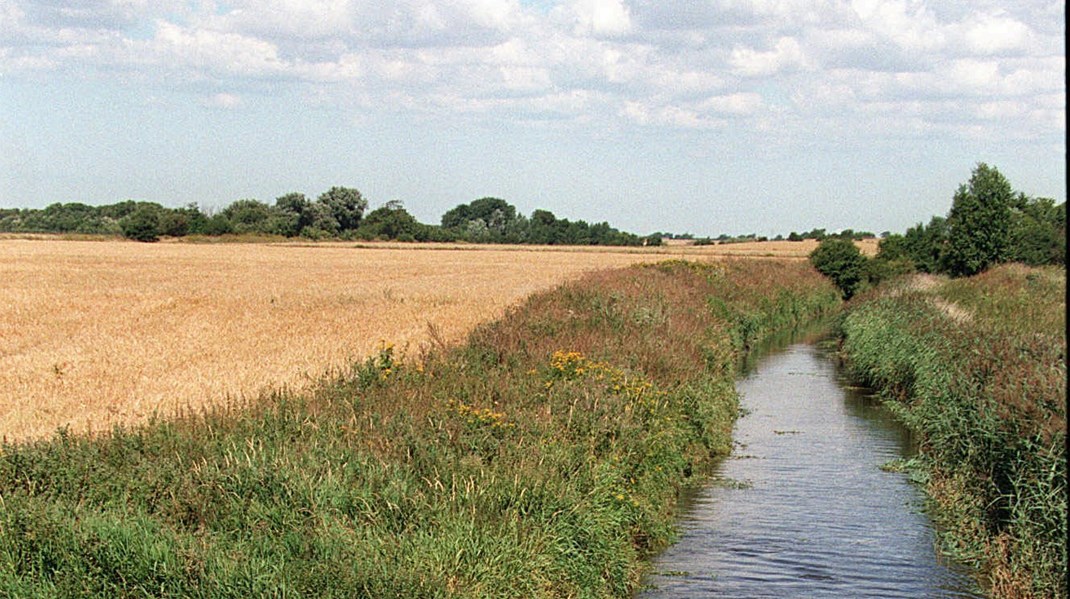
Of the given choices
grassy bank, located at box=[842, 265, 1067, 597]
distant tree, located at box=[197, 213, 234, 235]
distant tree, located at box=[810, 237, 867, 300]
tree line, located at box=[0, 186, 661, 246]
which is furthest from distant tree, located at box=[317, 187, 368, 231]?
grassy bank, located at box=[842, 265, 1067, 597]

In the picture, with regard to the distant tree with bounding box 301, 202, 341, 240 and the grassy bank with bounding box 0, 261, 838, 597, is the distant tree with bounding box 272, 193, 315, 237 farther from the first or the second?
the grassy bank with bounding box 0, 261, 838, 597

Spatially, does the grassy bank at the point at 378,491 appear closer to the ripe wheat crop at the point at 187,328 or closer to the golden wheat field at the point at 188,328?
the golden wheat field at the point at 188,328

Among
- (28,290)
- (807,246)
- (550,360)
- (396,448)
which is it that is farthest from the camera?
(807,246)

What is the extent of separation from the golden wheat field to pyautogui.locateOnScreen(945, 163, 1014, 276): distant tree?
2050 cm

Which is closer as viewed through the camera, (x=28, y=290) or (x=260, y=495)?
(x=260, y=495)

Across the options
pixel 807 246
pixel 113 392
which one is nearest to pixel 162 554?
pixel 113 392

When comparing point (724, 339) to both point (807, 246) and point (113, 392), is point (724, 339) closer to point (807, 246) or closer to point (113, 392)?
point (113, 392)

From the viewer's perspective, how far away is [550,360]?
14.7 metres

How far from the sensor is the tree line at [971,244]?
160 feet

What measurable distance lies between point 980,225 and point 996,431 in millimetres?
41338

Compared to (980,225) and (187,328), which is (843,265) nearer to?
(980,225)

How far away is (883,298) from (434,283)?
15.4 meters

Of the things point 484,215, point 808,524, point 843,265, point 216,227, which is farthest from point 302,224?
point 808,524

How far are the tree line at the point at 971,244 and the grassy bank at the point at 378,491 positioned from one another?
38.4m
